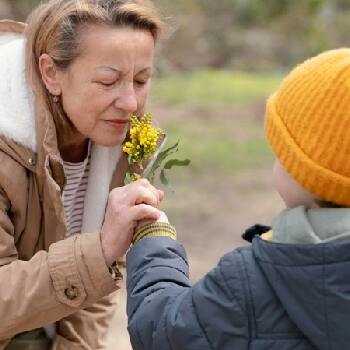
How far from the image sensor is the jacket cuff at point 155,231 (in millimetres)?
2227

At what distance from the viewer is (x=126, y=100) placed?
2.50 meters

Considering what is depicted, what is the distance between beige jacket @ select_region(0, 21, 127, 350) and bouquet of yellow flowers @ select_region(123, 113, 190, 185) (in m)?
0.13

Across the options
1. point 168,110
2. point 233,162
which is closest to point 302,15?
point 168,110

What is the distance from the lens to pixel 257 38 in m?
21.4

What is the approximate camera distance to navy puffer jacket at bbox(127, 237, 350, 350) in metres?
1.77

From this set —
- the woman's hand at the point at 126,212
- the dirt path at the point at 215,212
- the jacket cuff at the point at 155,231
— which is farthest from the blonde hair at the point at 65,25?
the dirt path at the point at 215,212

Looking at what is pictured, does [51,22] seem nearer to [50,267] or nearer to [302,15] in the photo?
[50,267]

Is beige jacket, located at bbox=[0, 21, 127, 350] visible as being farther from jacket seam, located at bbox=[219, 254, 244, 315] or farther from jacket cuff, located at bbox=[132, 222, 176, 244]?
jacket seam, located at bbox=[219, 254, 244, 315]

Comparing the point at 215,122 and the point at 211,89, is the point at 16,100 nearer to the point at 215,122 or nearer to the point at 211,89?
the point at 215,122

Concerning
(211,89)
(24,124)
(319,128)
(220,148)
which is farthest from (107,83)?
(211,89)

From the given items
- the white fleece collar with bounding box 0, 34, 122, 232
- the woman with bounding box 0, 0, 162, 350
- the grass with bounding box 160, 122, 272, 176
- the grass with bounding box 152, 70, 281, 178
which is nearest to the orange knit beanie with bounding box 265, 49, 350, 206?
A: the woman with bounding box 0, 0, 162, 350

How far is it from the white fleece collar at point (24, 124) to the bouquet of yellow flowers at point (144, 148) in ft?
0.33

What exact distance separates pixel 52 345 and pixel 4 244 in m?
0.52

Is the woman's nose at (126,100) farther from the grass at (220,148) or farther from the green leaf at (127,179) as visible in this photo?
the grass at (220,148)
